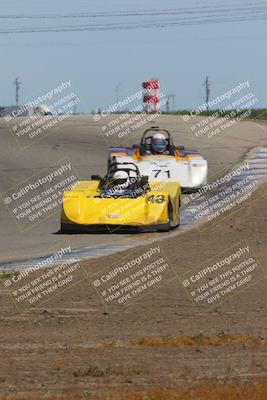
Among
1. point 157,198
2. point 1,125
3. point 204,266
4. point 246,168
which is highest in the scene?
point 204,266

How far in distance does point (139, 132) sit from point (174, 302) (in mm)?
35544

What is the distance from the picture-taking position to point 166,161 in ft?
105

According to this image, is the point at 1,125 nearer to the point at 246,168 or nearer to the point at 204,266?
the point at 246,168

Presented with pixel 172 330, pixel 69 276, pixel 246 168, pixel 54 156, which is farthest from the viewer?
pixel 54 156

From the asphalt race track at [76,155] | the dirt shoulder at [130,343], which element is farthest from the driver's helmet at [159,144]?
the dirt shoulder at [130,343]

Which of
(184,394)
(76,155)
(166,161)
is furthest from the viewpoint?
(76,155)

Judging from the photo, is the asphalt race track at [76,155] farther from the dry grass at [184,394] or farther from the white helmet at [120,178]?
the dry grass at [184,394]

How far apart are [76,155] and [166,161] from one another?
406 inches

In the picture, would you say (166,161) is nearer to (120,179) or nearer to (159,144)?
(159,144)

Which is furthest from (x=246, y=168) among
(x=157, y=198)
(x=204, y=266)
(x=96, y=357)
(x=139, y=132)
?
(x=96, y=357)

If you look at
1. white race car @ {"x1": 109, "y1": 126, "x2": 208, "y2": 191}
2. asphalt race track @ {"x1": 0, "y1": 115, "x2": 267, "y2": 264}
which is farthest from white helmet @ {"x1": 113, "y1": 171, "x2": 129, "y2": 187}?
white race car @ {"x1": 109, "y1": 126, "x2": 208, "y2": 191}

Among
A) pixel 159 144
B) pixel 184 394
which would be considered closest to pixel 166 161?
pixel 159 144

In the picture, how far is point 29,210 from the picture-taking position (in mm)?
29219

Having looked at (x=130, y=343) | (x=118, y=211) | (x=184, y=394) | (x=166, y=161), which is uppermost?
(x=184, y=394)
